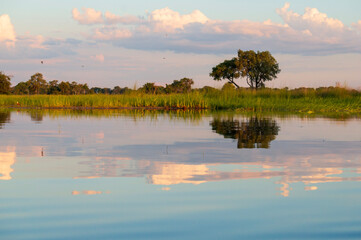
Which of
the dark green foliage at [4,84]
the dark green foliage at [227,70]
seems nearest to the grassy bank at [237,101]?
the dark green foliage at [227,70]

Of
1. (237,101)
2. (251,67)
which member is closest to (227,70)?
(251,67)

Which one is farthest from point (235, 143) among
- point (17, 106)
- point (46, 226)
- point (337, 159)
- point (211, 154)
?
point (17, 106)

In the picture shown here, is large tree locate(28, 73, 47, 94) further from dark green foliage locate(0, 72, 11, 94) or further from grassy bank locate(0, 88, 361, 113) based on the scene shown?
grassy bank locate(0, 88, 361, 113)

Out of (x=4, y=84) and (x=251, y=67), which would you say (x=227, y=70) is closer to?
(x=251, y=67)

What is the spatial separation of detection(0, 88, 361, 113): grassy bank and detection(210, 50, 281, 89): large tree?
2122 centimetres

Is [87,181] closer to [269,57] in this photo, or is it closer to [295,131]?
[295,131]

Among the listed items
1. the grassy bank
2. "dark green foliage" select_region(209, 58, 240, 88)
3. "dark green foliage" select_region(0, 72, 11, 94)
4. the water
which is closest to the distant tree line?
"dark green foliage" select_region(0, 72, 11, 94)

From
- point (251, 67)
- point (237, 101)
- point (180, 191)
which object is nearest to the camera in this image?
point (180, 191)

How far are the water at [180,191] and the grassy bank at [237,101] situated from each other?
24150mm

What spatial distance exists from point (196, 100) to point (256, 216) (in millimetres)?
33253

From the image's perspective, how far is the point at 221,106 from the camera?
37969mm

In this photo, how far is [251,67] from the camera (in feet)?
202

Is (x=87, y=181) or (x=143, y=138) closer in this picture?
(x=87, y=181)

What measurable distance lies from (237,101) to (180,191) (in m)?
31.6
